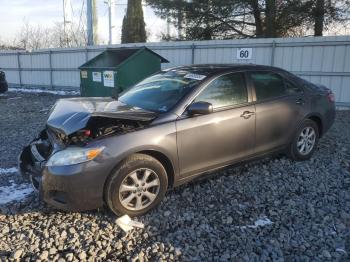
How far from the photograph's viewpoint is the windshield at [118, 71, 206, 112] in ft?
14.3

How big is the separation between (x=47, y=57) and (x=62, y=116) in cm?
1529

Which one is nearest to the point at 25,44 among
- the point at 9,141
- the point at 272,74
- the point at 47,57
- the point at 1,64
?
the point at 1,64

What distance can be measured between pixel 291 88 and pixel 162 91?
1.99 meters

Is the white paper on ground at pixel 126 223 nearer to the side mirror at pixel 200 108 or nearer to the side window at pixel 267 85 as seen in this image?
the side mirror at pixel 200 108

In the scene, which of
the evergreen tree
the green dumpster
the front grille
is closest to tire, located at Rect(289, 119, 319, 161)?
the front grille

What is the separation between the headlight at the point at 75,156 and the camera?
3564 millimetres

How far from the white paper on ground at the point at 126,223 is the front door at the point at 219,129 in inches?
30.0

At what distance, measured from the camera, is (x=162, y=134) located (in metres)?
3.94

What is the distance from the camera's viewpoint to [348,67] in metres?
10.3

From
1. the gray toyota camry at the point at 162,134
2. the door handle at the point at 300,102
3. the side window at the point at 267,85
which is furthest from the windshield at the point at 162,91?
Answer: the door handle at the point at 300,102

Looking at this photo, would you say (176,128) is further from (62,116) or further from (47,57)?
(47,57)

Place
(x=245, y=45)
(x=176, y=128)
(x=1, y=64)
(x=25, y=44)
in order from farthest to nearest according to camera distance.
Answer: (x=25, y=44), (x=1, y=64), (x=245, y=45), (x=176, y=128)

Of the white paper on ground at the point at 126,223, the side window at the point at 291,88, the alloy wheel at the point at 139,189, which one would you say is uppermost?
the side window at the point at 291,88

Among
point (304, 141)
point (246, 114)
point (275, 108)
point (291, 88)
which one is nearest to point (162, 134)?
point (246, 114)
